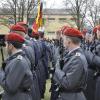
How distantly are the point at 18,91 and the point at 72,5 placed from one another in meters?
32.7

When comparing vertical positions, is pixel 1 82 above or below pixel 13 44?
below

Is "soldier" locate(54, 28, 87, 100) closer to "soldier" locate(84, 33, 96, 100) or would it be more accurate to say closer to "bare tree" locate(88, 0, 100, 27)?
"soldier" locate(84, 33, 96, 100)

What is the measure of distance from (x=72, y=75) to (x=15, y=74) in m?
0.80

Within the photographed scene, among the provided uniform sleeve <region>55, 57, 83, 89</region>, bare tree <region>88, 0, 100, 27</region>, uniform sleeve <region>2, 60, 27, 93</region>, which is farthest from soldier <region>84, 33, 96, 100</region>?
bare tree <region>88, 0, 100, 27</region>

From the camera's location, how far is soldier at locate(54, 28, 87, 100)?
20.6ft

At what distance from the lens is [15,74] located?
6.14m

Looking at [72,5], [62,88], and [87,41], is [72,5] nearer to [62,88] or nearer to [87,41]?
[87,41]

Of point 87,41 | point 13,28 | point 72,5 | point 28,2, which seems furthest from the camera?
point 72,5

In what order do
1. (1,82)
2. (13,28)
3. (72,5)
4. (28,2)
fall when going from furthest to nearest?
(72,5) → (28,2) → (13,28) → (1,82)

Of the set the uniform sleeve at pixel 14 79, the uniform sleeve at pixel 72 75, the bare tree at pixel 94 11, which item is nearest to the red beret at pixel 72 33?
the uniform sleeve at pixel 72 75

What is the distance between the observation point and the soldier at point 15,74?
20.2ft

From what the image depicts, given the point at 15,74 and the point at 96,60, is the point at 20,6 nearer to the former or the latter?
the point at 96,60

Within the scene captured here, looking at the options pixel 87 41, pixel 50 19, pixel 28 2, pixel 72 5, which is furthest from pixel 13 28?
pixel 50 19

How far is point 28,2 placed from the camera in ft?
101
